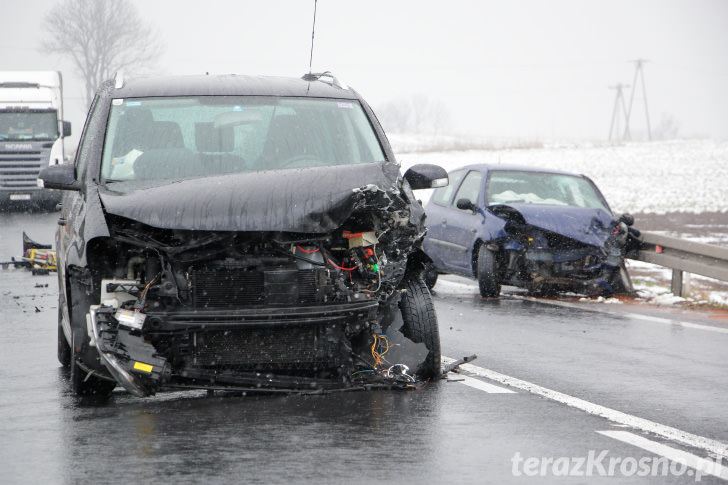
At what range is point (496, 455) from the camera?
542 centimetres

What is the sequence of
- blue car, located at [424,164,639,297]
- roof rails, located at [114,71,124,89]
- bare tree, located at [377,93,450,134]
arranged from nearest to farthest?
1. roof rails, located at [114,71,124,89]
2. blue car, located at [424,164,639,297]
3. bare tree, located at [377,93,450,134]

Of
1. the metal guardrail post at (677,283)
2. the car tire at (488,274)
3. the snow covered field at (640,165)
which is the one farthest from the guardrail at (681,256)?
the snow covered field at (640,165)

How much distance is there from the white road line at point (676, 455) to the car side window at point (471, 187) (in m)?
8.54

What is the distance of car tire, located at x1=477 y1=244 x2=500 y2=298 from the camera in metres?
13.4

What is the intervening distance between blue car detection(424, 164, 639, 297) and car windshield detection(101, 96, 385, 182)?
18.5 ft

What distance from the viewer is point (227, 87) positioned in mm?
7945

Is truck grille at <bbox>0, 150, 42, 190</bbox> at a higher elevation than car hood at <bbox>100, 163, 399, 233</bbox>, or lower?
lower

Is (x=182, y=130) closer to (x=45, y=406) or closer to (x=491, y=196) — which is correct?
(x=45, y=406)

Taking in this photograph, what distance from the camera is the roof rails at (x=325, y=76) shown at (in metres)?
8.52

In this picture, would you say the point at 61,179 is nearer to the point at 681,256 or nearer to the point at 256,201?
the point at 256,201

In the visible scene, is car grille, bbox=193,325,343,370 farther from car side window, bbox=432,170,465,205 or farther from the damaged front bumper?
car side window, bbox=432,170,465,205

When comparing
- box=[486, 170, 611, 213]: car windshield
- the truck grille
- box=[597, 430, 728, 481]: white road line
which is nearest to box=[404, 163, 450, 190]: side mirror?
box=[597, 430, 728, 481]: white road line

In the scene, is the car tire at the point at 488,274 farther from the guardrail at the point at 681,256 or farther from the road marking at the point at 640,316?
the guardrail at the point at 681,256

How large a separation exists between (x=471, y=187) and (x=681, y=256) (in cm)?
281
